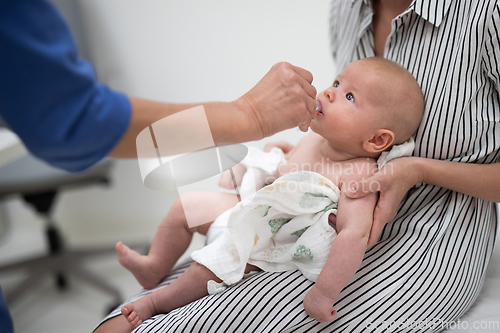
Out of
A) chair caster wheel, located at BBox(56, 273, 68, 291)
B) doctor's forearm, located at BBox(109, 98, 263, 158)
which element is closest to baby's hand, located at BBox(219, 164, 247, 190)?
doctor's forearm, located at BBox(109, 98, 263, 158)

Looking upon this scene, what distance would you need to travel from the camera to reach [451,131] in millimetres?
781

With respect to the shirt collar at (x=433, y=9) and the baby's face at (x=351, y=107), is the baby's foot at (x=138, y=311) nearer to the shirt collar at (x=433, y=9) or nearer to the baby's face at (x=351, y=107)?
the baby's face at (x=351, y=107)

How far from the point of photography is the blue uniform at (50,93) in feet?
1.45

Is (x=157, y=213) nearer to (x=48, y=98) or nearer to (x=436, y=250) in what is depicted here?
(x=48, y=98)

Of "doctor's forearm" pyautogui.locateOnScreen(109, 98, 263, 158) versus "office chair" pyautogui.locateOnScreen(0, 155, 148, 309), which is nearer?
"doctor's forearm" pyautogui.locateOnScreen(109, 98, 263, 158)

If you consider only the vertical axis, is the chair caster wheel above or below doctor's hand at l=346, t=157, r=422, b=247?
below

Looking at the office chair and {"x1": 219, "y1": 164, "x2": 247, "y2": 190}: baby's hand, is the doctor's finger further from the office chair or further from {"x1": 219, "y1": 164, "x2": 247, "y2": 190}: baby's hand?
the office chair

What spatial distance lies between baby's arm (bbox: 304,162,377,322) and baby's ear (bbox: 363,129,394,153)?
15 centimetres

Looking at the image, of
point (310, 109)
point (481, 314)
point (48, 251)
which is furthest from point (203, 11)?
point (48, 251)

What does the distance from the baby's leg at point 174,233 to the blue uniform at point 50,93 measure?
0.26 m

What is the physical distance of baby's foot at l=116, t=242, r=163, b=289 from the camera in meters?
0.84

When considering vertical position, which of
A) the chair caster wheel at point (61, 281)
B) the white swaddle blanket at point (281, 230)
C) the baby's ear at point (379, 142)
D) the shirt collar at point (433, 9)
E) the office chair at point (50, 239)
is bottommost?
the chair caster wheel at point (61, 281)

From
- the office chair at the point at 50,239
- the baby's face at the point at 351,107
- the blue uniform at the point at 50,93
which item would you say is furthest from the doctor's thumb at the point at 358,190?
the office chair at the point at 50,239

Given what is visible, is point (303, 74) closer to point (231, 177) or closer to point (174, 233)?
point (231, 177)
